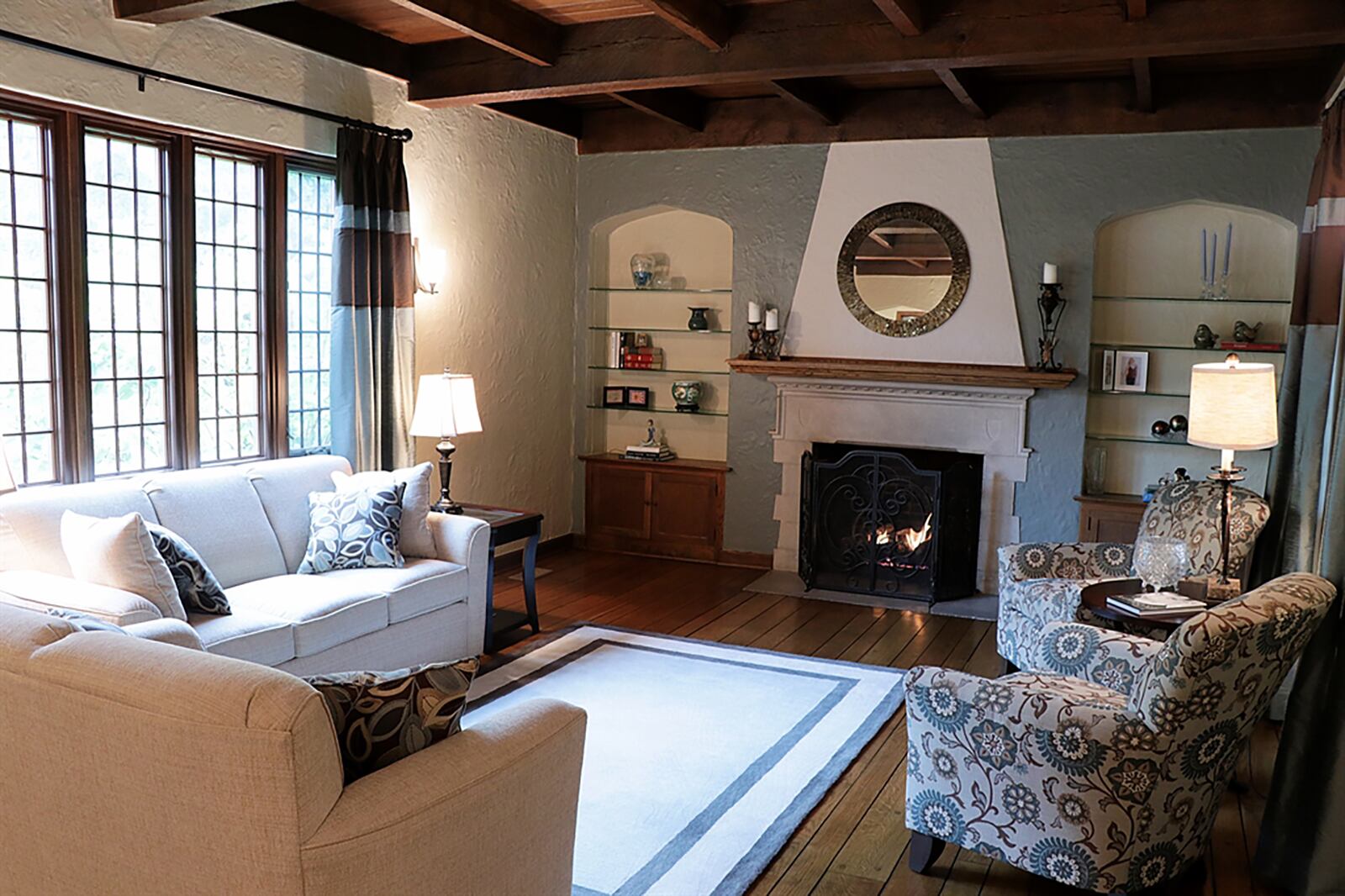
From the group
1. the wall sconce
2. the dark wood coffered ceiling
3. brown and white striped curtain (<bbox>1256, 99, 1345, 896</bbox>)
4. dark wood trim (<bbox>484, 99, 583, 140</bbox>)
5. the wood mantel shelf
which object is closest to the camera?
brown and white striped curtain (<bbox>1256, 99, 1345, 896</bbox>)

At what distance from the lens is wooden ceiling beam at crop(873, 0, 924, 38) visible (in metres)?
4.18

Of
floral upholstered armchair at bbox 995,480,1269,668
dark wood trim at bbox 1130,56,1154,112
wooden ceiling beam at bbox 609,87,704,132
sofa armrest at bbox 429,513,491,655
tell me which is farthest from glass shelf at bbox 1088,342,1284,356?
sofa armrest at bbox 429,513,491,655

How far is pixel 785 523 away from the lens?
7.07m

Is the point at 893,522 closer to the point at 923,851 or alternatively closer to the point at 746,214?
the point at 746,214

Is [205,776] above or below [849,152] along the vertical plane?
below

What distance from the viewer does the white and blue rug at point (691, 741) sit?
129 inches

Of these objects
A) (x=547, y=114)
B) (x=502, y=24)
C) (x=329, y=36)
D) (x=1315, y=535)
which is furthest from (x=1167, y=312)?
(x=329, y=36)

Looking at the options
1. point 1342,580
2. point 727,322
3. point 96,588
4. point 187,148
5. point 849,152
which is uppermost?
point 849,152

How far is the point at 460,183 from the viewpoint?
6.25 metres

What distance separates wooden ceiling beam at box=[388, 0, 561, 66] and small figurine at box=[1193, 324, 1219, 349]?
12.0 feet

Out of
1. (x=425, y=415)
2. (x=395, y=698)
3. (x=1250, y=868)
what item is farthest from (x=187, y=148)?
(x=1250, y=868)

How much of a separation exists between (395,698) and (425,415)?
3326 mm

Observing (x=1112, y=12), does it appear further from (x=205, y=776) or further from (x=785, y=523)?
(x=205, y=776)

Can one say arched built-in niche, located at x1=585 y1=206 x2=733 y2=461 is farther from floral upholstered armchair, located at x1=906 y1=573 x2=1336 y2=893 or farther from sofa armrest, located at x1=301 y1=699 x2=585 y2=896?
sofa armrest, located at x1=301 y1=699 x2=585 y2=896
